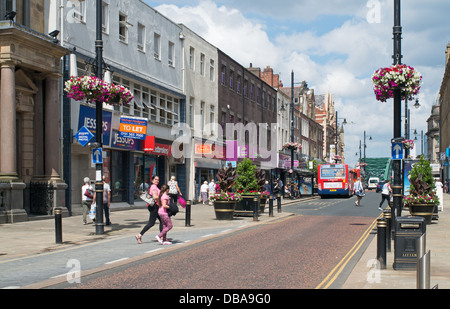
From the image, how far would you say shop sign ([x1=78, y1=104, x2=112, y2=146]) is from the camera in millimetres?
24156

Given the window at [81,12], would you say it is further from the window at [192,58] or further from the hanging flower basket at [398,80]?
the hanging flower basket at [398,80]

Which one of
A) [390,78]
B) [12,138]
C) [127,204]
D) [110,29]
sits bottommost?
[127,204]

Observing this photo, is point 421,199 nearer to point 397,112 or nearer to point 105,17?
point 397,112

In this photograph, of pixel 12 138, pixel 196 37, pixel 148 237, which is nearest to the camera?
pixel 148 237

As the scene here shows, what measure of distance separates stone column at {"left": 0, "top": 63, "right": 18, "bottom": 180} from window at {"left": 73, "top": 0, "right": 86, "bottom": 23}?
18.9 feet

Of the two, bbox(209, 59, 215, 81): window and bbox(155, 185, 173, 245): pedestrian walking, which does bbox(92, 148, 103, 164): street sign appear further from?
bbox(209, 59, 215, 81): window

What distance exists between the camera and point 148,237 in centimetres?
1622

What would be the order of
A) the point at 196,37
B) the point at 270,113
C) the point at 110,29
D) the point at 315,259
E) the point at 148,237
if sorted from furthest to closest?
the point at 270,113 < the point at 196,37 < the point at 110,29 < the point at 148,237 < the point at 315,259

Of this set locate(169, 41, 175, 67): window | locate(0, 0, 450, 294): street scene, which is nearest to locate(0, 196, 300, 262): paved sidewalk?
locate(0, 0, 450, 294): street scene

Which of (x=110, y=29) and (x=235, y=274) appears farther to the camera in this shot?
(x=110, y=29)

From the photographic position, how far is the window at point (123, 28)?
28.8 metres

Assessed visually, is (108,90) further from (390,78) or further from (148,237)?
(390,78)
